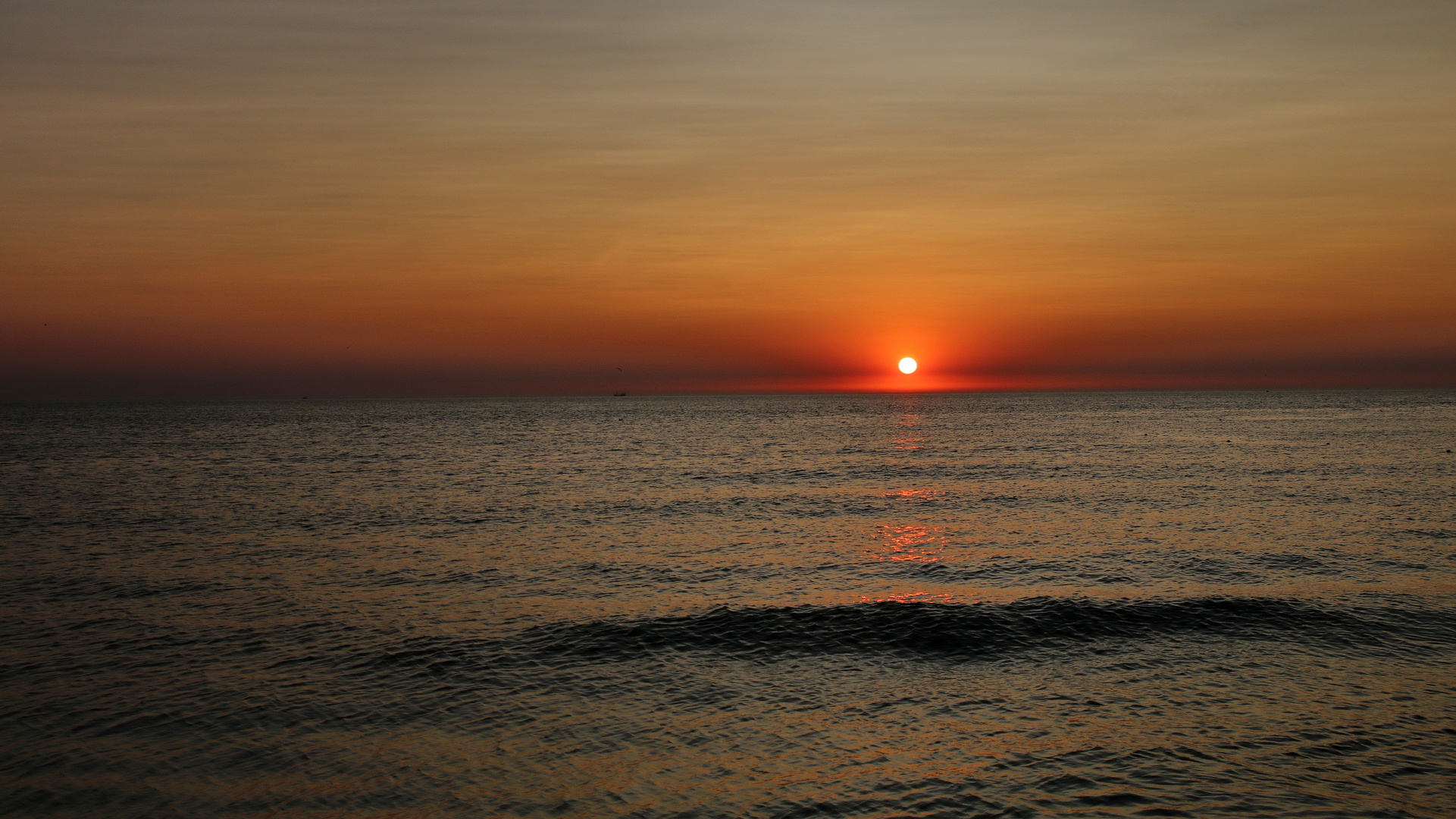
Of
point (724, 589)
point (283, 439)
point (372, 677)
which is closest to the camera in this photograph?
point (372, 677)

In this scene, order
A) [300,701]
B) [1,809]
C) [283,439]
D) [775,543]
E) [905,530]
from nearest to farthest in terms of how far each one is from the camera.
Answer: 1. [1,809]
2. [300,701]
3. [775,543]
4. [905,530]
5. [283,439]

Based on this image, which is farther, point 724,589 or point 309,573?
point 309,573

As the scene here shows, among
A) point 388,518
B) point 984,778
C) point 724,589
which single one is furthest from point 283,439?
point 984,778

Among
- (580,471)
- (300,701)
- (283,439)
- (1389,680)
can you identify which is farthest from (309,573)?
(283,439)

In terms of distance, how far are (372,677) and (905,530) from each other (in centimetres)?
2475

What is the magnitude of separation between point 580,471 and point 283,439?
7533 cm

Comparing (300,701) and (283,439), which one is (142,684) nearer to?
(300,701)

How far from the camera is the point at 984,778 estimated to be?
1345 cm

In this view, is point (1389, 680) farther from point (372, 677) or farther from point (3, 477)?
point (3, 477)

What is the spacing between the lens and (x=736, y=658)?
65.4 ft

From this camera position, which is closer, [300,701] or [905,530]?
[300,701]

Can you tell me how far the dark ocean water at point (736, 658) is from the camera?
43.9 ft

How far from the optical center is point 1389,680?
17625 mm

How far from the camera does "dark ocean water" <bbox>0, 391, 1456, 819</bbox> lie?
43.9 ft
